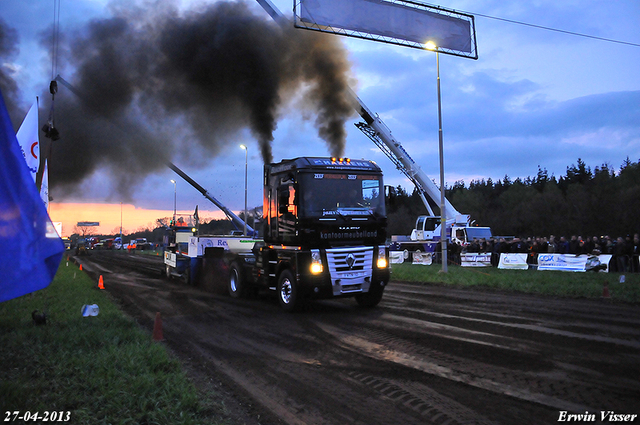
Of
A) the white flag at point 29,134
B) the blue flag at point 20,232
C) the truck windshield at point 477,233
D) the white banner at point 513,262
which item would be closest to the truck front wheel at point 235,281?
the white flag at point 29,134

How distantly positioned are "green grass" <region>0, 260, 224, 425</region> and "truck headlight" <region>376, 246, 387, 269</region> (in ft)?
17.5

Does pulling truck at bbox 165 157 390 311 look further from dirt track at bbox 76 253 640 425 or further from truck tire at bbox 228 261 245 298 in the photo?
truck tire at bbox 228 261 245 298

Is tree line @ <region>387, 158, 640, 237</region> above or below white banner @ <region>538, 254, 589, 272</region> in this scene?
above

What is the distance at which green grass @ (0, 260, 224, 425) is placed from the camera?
4184 mm

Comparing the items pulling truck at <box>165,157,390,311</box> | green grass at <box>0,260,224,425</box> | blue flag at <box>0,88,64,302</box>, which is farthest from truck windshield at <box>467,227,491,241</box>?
blue flag at <box>0,88,64,302</box>

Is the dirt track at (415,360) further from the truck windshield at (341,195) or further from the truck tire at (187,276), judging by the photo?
the truck tire at (187,276)

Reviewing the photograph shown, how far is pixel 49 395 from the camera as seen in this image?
14.7 ft

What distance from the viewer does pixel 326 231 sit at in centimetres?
991

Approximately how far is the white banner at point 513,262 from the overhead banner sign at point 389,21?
10.3m

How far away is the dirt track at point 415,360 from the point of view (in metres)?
4.42

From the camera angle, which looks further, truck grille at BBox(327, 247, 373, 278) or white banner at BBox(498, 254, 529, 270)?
white banner at BBox(498, 254, 529, 270)

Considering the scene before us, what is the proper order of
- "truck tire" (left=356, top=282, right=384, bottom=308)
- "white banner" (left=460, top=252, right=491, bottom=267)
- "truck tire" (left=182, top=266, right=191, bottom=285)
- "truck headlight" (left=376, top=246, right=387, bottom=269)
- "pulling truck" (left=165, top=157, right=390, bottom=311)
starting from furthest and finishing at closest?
1. "white banner" (left=460, top=252, right=491, bottom=267)
2. "truck tire" (left=182, top=266, right=191, bottom=285)
3. "truck tire" (left=356, top=282, right=384, bottom=308)
4. "truck headlight" (left=376, top=246, right=387, bottom=269)
5. "pulling truck" (left=165, top=157, right=390, bottom=311)

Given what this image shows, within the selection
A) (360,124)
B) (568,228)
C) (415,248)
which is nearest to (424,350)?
(360,124)

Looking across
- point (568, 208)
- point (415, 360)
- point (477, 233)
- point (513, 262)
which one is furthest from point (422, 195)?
point (568, 208)
